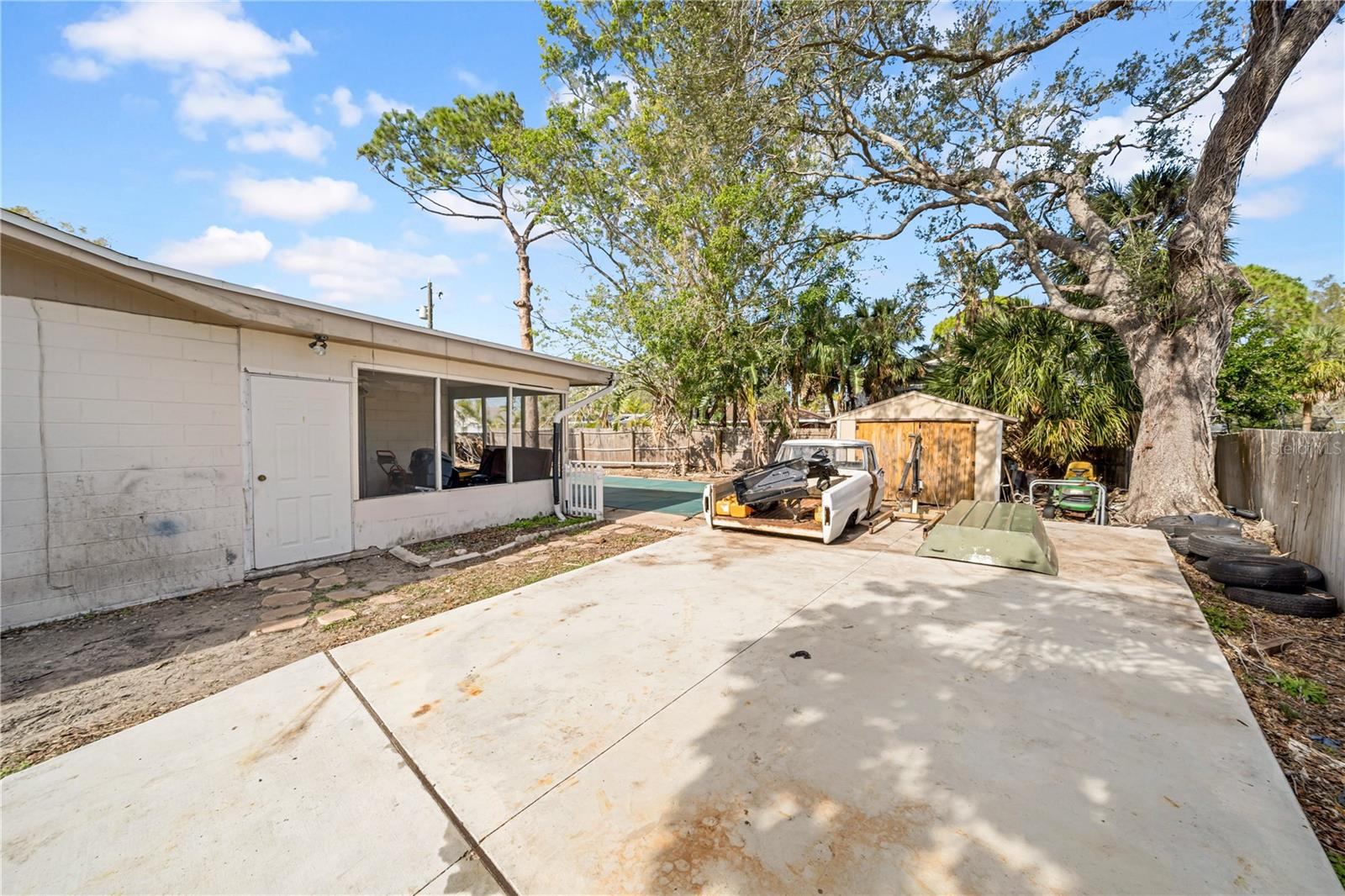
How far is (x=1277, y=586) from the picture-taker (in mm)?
4492

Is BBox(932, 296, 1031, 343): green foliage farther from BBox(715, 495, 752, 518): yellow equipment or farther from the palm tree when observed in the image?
BBox(715, 495, 752, 518): yellow equipment

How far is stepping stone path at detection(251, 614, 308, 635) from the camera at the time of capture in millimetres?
3985

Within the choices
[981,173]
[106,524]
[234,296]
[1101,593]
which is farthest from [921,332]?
[106,524]

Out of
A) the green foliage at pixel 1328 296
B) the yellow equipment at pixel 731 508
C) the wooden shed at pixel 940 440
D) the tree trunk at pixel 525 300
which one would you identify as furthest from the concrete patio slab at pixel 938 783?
the green foliage at pixel 1328 296

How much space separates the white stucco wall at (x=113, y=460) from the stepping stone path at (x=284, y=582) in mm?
292

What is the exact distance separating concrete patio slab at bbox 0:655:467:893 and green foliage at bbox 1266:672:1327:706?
4651 millimetres

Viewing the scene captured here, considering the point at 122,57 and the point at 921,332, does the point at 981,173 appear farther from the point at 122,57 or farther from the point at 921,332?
the point at 122,57

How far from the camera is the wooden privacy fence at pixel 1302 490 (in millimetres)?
4461

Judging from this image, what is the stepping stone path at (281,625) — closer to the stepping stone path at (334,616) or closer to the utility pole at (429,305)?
the stepping stone path at (334,616)

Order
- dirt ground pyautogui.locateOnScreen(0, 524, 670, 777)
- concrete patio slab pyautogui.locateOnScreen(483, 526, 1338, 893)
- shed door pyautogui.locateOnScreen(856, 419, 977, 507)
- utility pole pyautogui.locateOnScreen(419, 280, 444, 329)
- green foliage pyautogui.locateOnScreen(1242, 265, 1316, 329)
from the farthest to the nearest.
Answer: green foliage pyautogui.locateOnScreen(1242, 265, 1316, 329), utility pole pyautogui.locateOnScreen(419, 280, 444, 329), shed door pyautogui.locateOnScreen(856, 419, 977, 507), dirt ground pyautogui.locateOnScreen(0, 524, 670, 777), concrete patio slab pyautogui.locateOnScreen(483, 526, 1338, 893)

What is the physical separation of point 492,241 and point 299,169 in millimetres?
8706

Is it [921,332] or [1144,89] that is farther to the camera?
[921,332]

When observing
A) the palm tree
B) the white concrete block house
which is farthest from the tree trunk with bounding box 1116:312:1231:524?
the white concrete block house

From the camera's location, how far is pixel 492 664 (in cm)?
335
